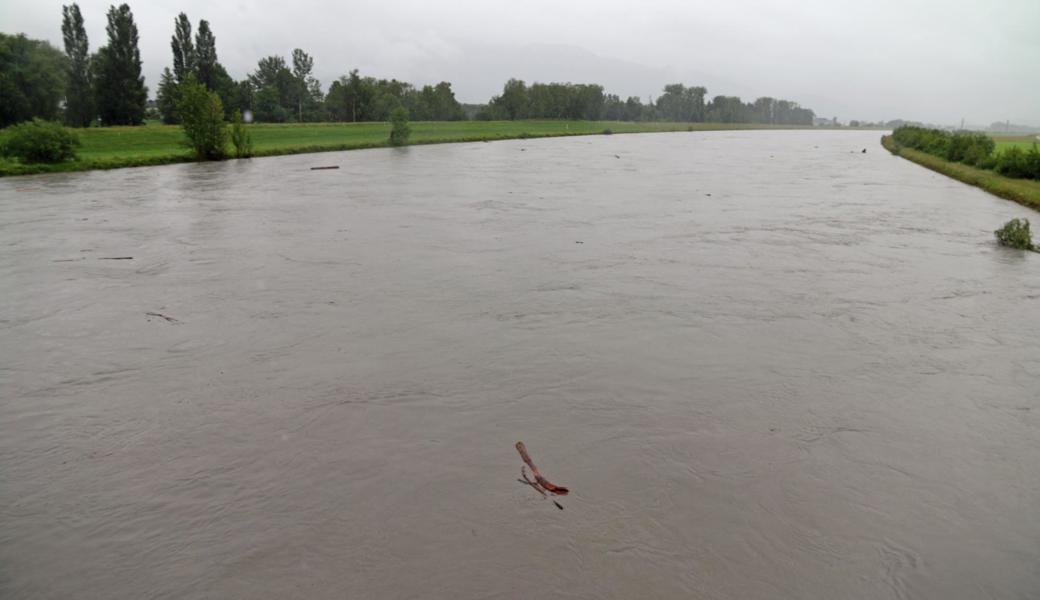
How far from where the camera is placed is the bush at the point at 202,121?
38156 mm

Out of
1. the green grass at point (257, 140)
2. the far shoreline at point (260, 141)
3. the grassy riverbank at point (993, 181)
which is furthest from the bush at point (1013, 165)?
the green grass at point (257, 140)

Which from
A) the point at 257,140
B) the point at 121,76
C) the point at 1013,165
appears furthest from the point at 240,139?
the point at 1013,165

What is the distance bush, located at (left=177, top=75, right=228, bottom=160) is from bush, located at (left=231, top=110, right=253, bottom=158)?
0.73m

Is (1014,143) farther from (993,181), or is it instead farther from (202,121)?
(202,121)

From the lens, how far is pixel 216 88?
7369 cm

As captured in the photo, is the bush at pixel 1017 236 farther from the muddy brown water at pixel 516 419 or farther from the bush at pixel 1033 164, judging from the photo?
the bush at pixel 1033 164

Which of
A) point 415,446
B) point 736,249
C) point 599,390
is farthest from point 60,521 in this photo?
point 736,249

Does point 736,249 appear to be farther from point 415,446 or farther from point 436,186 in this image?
point 436,186

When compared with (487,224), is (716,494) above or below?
below

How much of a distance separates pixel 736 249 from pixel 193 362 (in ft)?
37.5

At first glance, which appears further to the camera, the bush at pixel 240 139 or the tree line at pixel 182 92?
the tree line at pixel 182 92

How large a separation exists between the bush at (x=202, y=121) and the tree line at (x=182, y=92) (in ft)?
4.85

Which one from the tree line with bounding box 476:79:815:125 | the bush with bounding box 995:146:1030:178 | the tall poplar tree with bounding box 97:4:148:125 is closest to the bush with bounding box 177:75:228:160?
the tall poplar tree with bounding box 97:4:148:125

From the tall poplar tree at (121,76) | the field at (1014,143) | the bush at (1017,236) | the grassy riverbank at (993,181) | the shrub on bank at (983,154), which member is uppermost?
the tall poplar tree at (121,76)
